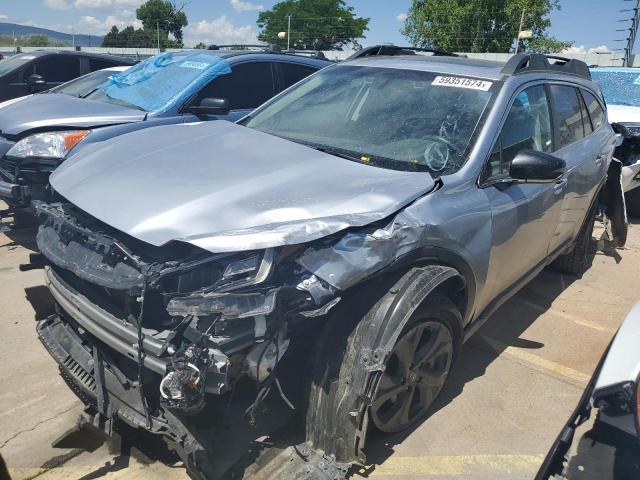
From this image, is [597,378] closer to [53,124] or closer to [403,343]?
[403,343]

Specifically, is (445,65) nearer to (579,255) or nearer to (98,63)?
(579,255)

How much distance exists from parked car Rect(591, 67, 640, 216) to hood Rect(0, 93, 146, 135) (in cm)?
552

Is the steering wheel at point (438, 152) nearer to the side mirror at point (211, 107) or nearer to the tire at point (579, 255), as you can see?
the tire at point (579, 255)

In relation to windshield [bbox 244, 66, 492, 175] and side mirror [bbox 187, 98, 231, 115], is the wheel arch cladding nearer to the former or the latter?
windshield [bbox 244, 66, 492, 175]

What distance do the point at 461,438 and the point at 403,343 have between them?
0.80m

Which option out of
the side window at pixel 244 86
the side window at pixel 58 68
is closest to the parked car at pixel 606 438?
the side window at pixel 244 86

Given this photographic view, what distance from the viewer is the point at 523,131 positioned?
336 centimetres

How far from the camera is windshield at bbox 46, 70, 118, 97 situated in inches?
270

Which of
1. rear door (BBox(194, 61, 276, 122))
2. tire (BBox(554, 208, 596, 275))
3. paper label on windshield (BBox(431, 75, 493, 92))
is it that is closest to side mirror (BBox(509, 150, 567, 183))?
paper label on windshield (BBox(431, 75, 493, 92))

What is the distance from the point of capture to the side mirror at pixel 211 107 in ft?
17.2

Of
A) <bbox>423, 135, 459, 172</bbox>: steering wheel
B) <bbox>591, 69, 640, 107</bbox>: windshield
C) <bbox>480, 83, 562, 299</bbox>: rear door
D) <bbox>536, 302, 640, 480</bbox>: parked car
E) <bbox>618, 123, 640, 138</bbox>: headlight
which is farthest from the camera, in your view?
<bbox>591, 69, 640, 107</bbox>: windshield

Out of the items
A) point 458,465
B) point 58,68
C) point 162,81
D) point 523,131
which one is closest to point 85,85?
point 162,81

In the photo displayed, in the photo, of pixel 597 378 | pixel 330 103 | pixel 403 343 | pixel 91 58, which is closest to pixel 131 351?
pixel 403 343

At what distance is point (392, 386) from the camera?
8.39 feet
